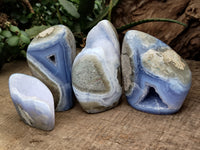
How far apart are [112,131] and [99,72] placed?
25cm

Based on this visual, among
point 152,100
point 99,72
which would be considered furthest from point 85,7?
point 152,100

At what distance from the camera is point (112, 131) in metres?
1.02

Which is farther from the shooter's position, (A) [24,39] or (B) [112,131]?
(A) [24,39]

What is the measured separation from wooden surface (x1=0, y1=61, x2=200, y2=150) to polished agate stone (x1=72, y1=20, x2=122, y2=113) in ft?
0.21

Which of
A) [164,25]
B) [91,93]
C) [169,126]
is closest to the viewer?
[169,126]

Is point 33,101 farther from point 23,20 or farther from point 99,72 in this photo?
point 23,20

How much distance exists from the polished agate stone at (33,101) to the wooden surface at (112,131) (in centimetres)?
4

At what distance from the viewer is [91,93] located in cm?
114

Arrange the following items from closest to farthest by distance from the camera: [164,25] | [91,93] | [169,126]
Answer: [169,126] → [91,93] → [164,25]

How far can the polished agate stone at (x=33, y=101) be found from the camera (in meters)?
1.05

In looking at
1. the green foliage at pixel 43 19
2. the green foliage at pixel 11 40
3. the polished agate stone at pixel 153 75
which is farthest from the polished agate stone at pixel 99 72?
the green foliage at pixel 11 40

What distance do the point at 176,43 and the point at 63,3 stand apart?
2.57 feet

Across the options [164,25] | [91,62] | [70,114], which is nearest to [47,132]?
[70,114]

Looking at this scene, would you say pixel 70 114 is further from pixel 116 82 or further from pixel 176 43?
pixel 176 43
